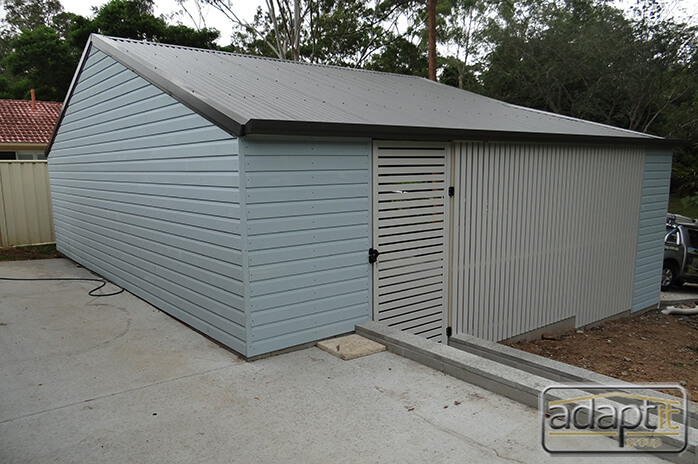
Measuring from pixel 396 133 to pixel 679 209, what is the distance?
69.1 ft

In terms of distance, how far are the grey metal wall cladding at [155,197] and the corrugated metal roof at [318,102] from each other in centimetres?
23

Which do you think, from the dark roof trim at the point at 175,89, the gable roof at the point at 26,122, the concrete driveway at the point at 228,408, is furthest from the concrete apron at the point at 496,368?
the gable roof at the point at 26,122

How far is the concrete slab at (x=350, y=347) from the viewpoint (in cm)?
445

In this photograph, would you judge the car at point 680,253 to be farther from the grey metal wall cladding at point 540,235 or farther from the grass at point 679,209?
the grass at point 679,209

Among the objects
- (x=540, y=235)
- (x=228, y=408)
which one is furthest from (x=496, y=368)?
(x=540, y=235)

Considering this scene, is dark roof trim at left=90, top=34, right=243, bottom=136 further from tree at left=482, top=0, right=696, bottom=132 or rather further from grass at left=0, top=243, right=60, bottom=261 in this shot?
tree at left=482, top=0, right=696, bottom=132

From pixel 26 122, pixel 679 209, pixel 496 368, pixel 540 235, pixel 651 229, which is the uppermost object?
pixel 26 122

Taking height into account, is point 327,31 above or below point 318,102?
above

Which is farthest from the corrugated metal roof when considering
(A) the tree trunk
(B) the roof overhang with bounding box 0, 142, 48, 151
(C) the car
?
(A) the tree trunk

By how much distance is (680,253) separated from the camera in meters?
10.6

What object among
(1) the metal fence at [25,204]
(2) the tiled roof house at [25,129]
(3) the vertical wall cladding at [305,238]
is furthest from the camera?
(2) the tiled roof house at [25,129]

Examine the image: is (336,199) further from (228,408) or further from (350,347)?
(228,408)

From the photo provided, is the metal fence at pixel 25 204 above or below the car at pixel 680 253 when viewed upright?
above

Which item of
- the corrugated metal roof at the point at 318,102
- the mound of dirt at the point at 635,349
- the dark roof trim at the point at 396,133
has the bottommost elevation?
the mound of dirt at the point at 635,349
